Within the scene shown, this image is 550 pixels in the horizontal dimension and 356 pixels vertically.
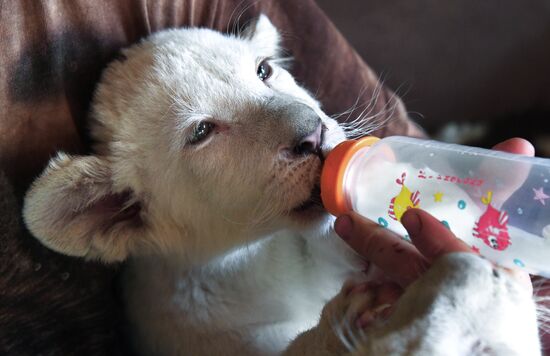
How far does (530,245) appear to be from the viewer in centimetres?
89

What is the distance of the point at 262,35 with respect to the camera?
1.34 meters

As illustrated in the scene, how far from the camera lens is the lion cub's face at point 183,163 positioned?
103cm

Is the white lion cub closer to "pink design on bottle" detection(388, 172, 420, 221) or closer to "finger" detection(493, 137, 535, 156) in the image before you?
"pink design on bottle" detection(388, 172, 420, 221)

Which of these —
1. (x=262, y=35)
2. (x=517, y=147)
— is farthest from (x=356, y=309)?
(x=262, y=35)

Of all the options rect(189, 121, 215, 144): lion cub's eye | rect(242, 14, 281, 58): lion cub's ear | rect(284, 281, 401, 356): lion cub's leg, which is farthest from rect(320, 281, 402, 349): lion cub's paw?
rect(242, 14, 281, 58): lion cub's ear

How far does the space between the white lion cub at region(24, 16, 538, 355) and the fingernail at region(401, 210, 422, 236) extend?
0.50 feet

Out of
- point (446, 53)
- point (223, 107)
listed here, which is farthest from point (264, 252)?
point (446, 53)

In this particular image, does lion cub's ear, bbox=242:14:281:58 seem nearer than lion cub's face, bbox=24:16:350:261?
No

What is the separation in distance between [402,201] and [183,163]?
1.27 feet

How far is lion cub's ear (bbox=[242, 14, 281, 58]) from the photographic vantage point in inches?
51.8

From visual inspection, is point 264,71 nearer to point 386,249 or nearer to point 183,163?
point 183,163

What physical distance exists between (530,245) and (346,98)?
78 cm

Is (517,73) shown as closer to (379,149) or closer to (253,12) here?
(253,12)

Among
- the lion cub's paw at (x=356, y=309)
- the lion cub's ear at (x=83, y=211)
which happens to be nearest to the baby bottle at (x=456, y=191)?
the lion cub's paw at (x=356, y=309)
